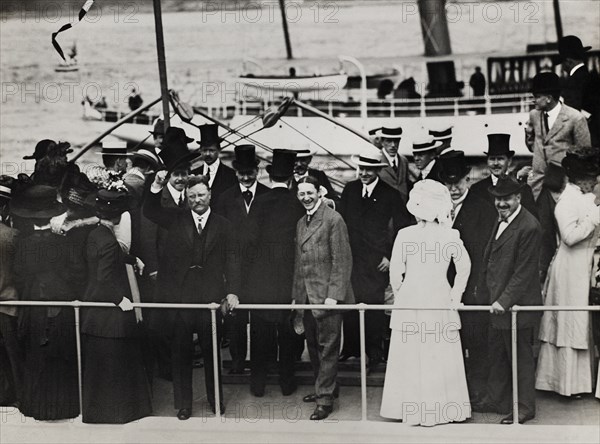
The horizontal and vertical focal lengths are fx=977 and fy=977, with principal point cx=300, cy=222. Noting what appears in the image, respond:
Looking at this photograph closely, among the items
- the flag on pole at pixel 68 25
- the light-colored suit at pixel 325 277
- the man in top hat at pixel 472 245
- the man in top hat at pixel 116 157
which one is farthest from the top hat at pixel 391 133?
the flag on pole at pixel 68 25

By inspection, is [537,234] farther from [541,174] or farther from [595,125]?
[595,125]

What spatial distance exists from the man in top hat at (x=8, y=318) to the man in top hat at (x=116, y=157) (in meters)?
0.95

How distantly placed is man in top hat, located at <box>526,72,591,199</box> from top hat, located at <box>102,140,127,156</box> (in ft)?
10.0

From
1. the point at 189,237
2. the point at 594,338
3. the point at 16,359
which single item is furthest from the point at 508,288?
the point at 16,359

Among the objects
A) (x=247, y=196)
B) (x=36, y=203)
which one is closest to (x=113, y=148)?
(x=36, y=203)

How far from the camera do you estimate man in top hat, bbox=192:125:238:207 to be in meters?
6.81

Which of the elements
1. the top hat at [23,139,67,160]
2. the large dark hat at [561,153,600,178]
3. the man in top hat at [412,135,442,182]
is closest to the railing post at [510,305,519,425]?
the large dark hat at [561,153,600,178]

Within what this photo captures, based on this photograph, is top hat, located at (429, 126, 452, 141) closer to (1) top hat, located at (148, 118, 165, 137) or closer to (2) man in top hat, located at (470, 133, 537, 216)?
(2) man in top hat, located at (470, 133, 537, 216)

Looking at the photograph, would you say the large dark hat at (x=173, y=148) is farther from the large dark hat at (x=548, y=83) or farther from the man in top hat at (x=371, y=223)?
the large dark hat at (x=548, y=83)

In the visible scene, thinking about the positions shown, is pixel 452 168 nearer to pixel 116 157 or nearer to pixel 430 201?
pixel 430 201

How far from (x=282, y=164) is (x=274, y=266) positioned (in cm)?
67

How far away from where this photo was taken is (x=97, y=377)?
614cm

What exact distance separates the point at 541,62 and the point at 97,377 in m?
4.07

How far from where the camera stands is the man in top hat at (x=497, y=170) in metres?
6.20
